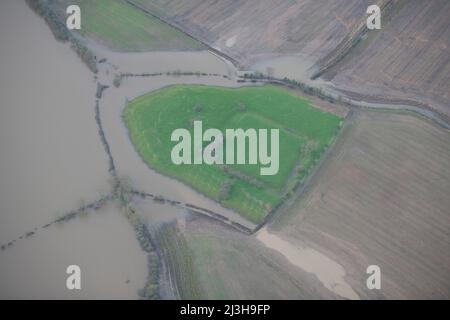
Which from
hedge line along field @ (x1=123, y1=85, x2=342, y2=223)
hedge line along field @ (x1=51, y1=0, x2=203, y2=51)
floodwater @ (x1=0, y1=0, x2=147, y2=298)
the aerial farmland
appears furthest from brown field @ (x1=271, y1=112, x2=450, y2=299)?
hedge line along field @ (x1=51, y1=0, x2=203, y2=51)

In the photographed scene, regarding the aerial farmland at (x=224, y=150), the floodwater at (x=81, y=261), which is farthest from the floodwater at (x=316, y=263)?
the floodwater at (x=81, y=261)

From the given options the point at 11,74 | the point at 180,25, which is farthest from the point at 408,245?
the point at 11,74

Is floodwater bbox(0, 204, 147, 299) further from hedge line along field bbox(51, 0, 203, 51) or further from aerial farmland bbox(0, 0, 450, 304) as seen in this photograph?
hedge line along field bbox(51, 0, 203, 51)

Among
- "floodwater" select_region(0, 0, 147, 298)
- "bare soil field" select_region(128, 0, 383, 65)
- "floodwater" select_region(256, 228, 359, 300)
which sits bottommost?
"floodwater" select_region(256, 228, 359, 300)

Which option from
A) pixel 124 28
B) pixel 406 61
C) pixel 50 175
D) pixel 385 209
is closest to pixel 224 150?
pixel 385 209

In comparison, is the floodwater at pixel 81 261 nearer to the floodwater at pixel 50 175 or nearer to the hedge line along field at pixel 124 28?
the floodwater at pixel 50 175

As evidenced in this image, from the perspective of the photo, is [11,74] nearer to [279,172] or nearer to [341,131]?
[279,172]
